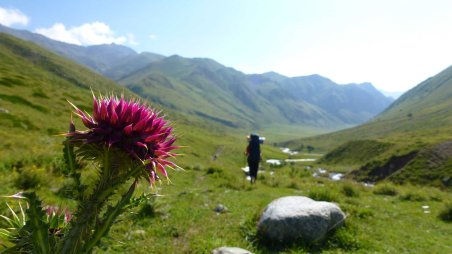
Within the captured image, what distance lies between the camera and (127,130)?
11.3 ft

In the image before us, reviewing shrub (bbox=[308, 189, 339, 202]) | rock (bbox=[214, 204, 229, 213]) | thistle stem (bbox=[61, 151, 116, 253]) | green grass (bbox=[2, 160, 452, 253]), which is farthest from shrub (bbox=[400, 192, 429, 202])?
thistle stem (bbox=[61, 151, 116, 253])

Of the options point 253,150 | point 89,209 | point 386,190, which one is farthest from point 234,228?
point 386,190

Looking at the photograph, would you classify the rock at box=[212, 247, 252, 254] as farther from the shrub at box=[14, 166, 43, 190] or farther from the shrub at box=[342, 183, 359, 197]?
the shrub at box=[342, 183, 359, 197]

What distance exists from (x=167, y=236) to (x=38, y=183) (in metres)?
6.65

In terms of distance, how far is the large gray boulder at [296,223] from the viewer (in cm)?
1062

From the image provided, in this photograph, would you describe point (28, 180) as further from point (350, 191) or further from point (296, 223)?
point (350, 191)

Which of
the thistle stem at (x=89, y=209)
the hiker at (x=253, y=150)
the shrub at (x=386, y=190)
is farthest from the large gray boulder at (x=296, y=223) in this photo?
the shrub at (x=386, y=190)

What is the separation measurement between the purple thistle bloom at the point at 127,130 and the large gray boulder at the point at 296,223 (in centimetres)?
774

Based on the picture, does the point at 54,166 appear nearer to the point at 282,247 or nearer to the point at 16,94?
the point at 282,247

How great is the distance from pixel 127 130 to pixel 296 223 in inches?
329

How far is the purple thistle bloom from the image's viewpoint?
345 cm

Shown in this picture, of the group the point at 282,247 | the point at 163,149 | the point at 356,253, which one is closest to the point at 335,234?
the point at 356,253

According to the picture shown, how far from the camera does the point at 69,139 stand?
3504 mm

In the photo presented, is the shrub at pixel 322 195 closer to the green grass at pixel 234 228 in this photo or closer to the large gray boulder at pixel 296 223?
the green grass at pixel 234 228
